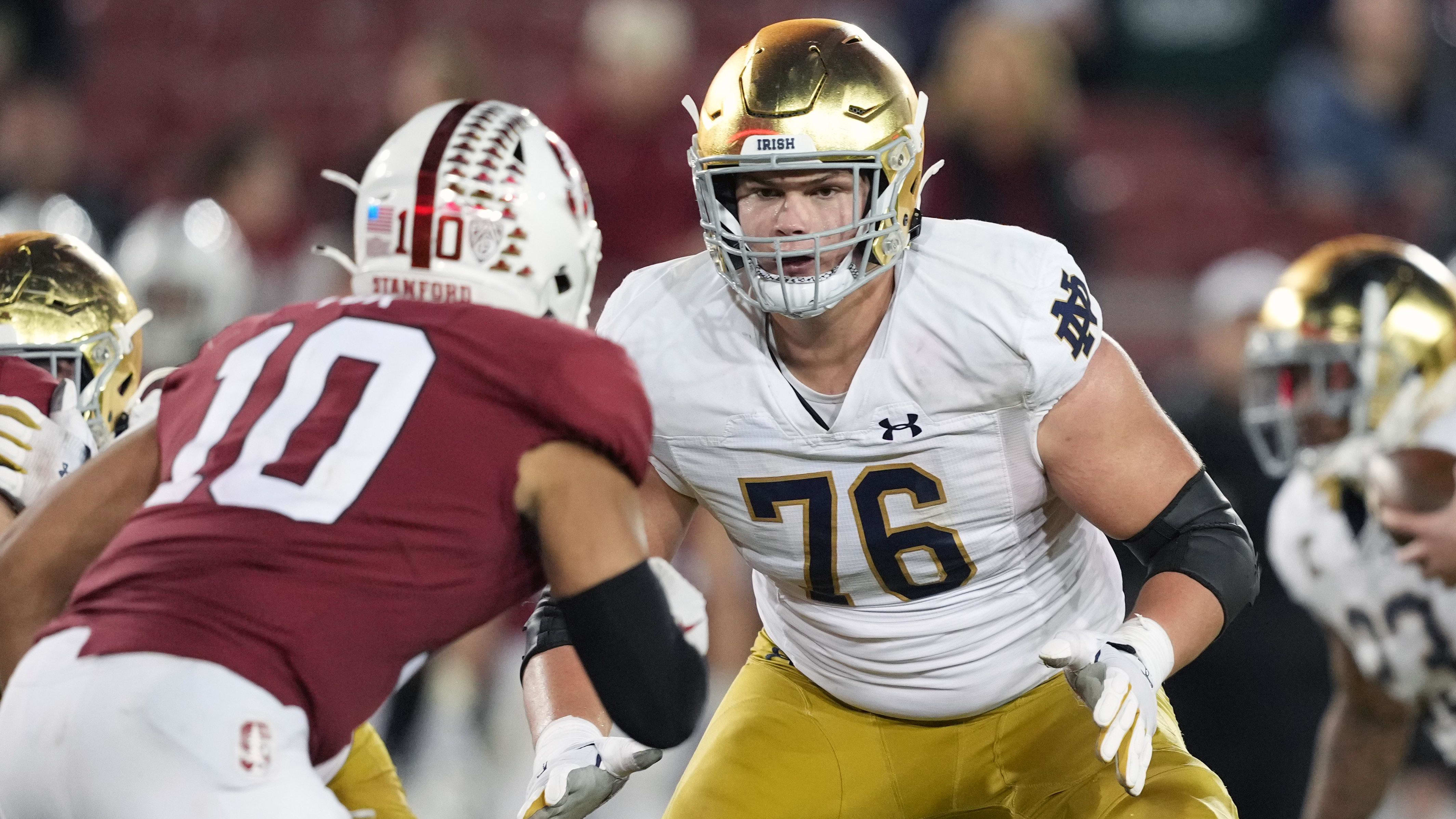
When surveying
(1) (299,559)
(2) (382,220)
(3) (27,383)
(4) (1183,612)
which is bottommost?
(4) (1183,612)

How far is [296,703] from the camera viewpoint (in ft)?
6.12

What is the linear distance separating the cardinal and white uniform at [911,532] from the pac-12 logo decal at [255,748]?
3.46 ft

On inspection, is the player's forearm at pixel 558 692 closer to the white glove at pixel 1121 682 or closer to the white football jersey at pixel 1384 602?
the white glove at pixel 1121 682

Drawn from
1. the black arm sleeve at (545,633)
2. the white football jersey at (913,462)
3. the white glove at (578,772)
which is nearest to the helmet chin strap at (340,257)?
the white football jersey at (913,462)

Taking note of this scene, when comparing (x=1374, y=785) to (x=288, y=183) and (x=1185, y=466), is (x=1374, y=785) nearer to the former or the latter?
(x=1185, y=466)

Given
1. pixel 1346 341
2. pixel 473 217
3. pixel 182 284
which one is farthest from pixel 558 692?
pixel 182 284

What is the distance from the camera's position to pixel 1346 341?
3.90 meters

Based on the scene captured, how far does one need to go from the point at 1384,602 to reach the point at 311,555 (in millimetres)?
2703

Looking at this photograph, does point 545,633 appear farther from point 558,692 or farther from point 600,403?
point 600,403

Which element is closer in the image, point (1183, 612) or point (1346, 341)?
point (1183, 612)

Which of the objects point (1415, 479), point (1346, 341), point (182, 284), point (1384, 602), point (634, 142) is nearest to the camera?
point (1415, 479)

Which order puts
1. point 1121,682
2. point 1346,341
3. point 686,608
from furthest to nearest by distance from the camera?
point 1346,341, point 1121,682, point 686,608

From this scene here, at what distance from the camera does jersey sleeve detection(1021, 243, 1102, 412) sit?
2.49 m

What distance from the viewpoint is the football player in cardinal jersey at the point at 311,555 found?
1.81m
